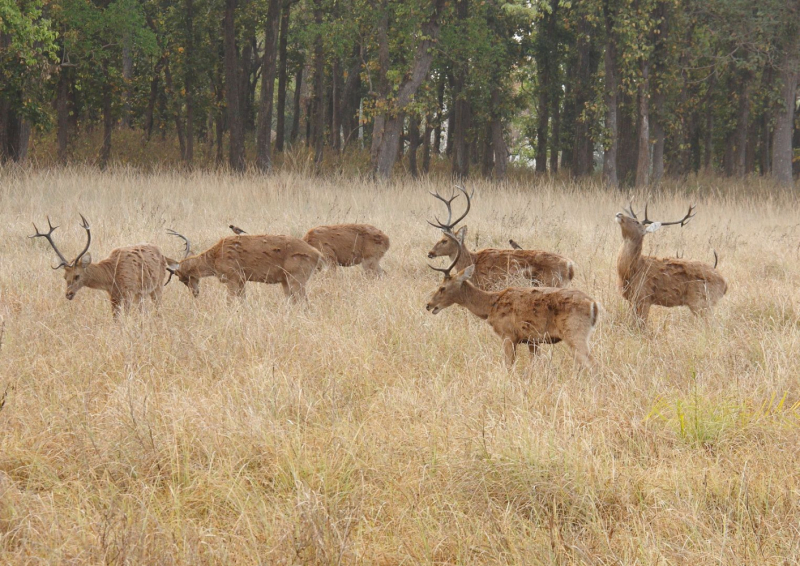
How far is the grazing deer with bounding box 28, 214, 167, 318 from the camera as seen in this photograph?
734 centimetres

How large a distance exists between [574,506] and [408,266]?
22.2 ft

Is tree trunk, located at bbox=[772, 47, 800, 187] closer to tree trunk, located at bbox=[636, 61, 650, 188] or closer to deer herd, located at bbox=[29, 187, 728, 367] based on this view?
tree trunk, located at bbox=[636, 61, 650, 188]

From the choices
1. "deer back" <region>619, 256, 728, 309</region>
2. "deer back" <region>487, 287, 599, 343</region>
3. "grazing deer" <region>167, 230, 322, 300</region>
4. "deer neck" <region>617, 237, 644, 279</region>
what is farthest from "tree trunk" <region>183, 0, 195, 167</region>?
"deer back" <region>487, 287, 599, 343</region>

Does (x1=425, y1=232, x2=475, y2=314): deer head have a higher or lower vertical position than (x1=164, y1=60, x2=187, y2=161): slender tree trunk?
lower

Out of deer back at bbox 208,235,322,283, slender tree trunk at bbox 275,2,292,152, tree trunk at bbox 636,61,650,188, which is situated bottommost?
deer back at bbox 208,235,322,283

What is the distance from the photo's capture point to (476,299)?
6613 millimetres

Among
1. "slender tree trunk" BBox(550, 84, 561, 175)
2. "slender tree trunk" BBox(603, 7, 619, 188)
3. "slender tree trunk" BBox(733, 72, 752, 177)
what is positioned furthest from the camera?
"slender tree trunk" BBox(550, 84, 561, 175)

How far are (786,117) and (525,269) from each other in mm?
17202

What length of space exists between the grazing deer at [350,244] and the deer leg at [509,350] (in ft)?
11.4

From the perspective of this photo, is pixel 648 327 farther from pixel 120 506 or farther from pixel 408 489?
pixel 120 506

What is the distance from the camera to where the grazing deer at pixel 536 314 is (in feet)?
19.2

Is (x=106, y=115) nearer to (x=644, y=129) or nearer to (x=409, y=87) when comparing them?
(x=409, y=87)

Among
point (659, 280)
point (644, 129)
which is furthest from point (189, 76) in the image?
point (659, 280)

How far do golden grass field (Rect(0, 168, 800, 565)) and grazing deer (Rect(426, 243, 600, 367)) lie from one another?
0.22 metres
